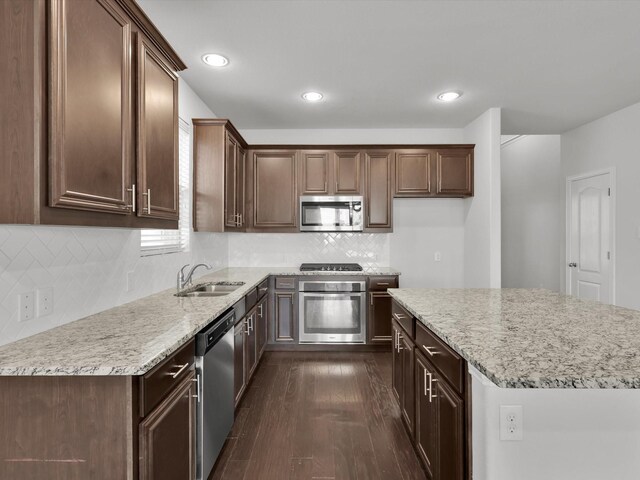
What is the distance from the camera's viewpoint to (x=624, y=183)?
393 cm

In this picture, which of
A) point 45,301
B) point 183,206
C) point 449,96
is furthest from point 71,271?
point 449,96

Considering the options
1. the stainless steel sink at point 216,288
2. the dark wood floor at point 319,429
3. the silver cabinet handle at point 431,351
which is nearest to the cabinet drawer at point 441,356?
the silver cabinet handle at point 431,351

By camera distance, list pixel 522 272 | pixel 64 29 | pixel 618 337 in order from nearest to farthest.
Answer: pixel 64 29, pixel 618 337, pixel 522 272

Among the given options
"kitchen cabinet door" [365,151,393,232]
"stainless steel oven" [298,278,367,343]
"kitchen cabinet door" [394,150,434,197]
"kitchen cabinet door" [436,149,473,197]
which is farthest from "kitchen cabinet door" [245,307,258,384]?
"kitchen cabinet door" [436,149,473,197]

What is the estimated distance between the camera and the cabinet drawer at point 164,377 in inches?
47.4

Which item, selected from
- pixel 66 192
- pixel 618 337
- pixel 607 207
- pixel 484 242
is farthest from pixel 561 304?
pixel 607 207

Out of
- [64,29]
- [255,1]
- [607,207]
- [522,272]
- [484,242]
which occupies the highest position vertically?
[255,1]

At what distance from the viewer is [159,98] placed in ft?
5.87

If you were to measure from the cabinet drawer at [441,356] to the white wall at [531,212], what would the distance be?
470 centimetres

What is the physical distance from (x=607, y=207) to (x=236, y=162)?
4351 mm

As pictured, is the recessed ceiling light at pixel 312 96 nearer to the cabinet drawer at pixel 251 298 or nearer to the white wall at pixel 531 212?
the cabinet drawer at pixel 251 298

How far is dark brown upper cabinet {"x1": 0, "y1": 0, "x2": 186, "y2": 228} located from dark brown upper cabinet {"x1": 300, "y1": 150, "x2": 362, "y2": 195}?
2.47 metres

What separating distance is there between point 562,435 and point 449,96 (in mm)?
3060

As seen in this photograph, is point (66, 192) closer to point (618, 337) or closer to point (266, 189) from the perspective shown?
point (618, 337)
